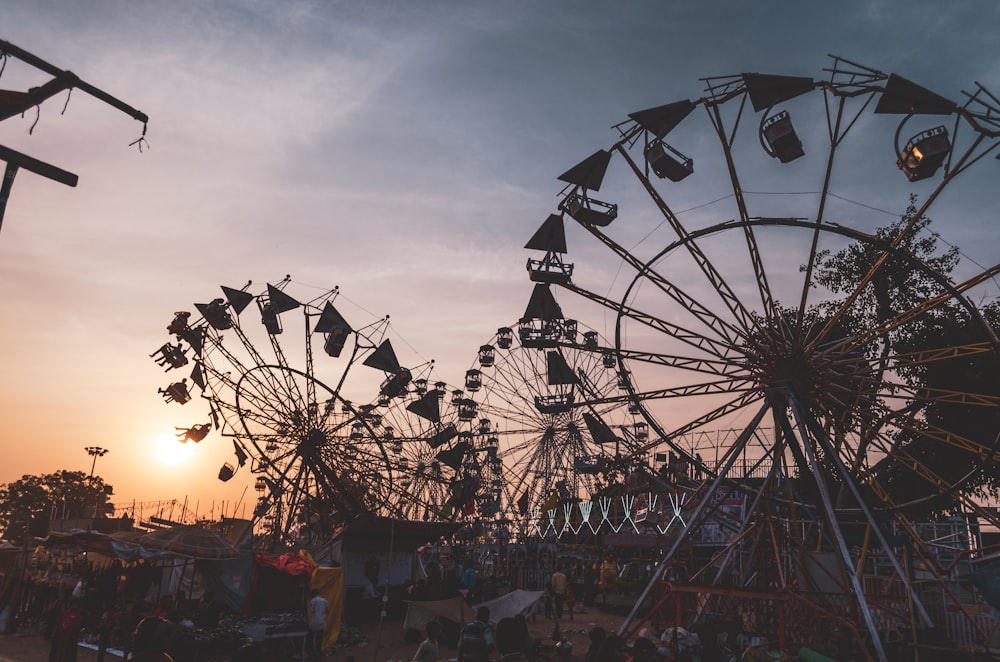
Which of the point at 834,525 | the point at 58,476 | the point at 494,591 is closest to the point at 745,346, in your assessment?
the point at 834,525

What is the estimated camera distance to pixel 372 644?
19.9 metres

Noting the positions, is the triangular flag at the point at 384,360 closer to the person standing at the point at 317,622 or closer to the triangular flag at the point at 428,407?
the triangular flag at the point at 428,407

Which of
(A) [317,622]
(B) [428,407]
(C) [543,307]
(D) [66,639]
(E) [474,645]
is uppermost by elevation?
(C) [543,307]

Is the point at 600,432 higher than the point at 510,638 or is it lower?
higher

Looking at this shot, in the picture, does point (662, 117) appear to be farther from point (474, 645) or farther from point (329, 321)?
point (329, 321)

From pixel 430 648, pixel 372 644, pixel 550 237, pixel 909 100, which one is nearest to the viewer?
pixel 430 648

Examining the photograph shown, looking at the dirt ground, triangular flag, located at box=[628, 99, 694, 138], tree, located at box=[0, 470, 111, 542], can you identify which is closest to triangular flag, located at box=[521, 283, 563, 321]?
triangular flag, located at box=[628, 99, 694, 138]

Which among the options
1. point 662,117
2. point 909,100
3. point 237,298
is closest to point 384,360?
point 237,298

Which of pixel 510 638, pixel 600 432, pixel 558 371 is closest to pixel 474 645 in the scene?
pixel 510 638

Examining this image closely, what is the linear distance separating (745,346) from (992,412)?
19.6m

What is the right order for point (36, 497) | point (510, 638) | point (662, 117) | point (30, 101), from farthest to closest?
point (36, 497) → point (662, 117) → point (510, 638) → point (30, 101)

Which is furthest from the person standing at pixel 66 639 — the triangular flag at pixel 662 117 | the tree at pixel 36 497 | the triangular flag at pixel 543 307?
the tree at pixel 36 497

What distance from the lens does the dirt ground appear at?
17.5m

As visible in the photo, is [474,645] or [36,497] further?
[36,497]
